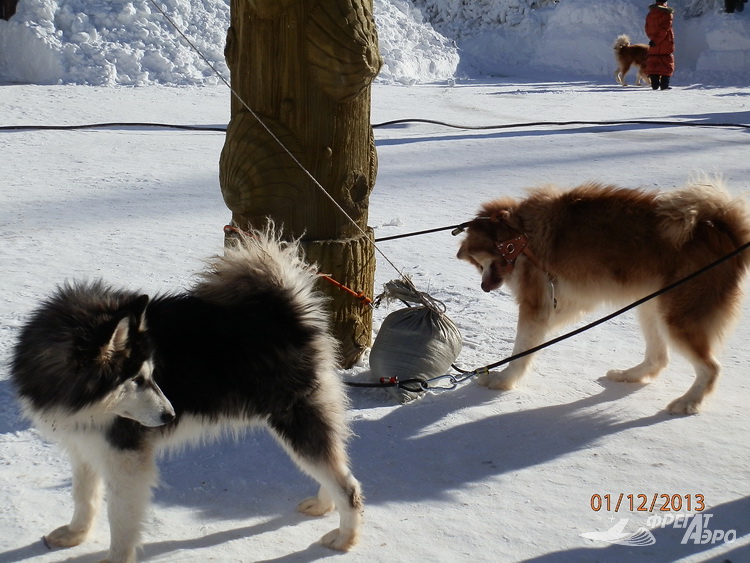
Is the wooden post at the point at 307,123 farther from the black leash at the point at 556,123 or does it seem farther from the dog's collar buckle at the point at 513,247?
the black leash at the point at 556,123

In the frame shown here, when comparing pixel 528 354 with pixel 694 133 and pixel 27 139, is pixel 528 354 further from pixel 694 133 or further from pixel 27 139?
pixel 694 133

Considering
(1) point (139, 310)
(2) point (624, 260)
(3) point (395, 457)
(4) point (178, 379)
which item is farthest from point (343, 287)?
(1) point (139, 310)

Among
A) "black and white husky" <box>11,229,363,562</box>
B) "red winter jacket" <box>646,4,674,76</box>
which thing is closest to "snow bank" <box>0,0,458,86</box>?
"red winter jacket" <box>646,4,674,76</box>

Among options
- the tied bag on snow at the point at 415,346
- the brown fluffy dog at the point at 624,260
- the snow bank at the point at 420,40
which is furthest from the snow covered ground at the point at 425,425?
the snow bank at the point at 420,40

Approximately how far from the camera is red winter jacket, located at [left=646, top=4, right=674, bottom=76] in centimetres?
1770

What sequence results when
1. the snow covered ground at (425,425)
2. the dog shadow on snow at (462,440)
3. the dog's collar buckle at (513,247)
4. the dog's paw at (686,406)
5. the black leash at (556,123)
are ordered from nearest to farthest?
1. the snow covered ground at (425,425)
2. the dog shadow on snow at (462,440)
3. the dog's paw at (686,406)
4. the dog's collar buckle at (513,247)
5. the black leash at (556,123)

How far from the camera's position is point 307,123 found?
12.8 ft

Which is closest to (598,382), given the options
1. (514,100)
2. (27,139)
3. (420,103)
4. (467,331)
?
(467,331)

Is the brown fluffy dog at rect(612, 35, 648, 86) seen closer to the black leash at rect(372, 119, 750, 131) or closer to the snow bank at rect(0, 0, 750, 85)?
the snow bank at rect(0, 0, 750, 85)

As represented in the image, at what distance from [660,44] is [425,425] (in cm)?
1619

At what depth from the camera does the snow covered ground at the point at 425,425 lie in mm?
2904

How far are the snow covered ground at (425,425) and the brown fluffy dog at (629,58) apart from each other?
9.99 m

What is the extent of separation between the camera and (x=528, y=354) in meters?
4.07

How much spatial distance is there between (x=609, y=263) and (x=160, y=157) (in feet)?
19.4
